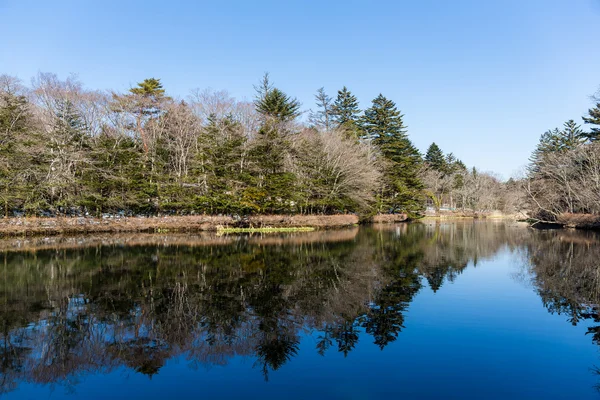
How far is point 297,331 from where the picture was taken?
23.0ft

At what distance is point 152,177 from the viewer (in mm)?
29609

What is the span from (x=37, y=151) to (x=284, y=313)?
79.8 feet

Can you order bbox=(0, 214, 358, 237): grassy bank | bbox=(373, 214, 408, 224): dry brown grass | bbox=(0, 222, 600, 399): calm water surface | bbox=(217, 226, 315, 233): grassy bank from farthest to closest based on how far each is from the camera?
1. bbox=(373, 214, 408, 224): dry brown grass
2. bbox=(217, 226, 315, 233): grassy bank
3. bbox=(0, 214, 358, 237): grassy bank
4. bbox=(0, 222, 600, 399): calm water surface

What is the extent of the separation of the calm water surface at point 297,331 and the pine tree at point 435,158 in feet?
187

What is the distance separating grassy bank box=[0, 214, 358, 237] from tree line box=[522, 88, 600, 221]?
1867cm

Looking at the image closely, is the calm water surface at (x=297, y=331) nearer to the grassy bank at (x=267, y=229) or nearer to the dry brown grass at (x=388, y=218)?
the grassy bank at (x=267, y=229)

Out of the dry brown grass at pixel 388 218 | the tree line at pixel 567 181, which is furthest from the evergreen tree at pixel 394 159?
the tree line at pixel 567 181

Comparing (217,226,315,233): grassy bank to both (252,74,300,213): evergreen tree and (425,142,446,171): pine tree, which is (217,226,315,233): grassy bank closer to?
(252,74,300,213): evergreen tree

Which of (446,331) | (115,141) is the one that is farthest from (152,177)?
(446,331)

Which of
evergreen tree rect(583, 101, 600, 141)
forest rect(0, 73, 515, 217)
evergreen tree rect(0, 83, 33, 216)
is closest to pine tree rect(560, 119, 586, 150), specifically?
evergreen tree rect(583, 101, 600, 141)

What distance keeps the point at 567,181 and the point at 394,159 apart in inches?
752

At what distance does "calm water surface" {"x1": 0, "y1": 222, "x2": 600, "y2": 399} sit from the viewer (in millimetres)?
5105

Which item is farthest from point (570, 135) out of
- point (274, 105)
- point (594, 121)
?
point (274, 105)

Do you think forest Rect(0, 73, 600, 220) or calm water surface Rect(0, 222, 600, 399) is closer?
calm water surface Rect(0, 222, 600, 399)
